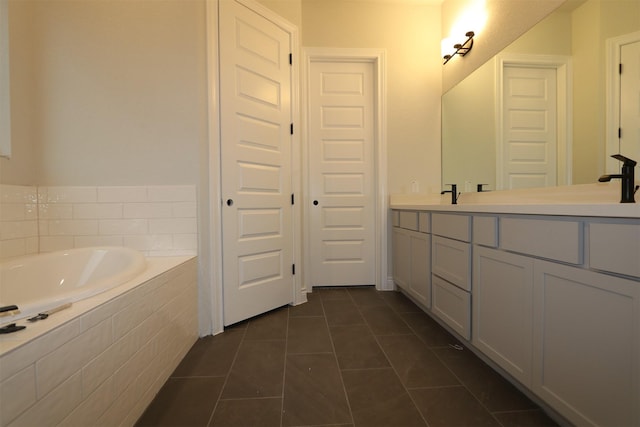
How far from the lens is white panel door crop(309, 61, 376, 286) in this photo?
2.72 metres

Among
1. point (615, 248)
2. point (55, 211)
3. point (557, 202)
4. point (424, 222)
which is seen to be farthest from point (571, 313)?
point (55, 211)

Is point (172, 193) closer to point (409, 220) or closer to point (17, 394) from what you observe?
point (17, 394)

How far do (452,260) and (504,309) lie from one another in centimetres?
43

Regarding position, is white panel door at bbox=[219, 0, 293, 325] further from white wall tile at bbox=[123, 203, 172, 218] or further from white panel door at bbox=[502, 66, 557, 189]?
white panel door at bbox=[502, 66, 557, 189]

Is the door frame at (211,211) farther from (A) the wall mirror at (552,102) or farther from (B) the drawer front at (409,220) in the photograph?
(A) the wall mirror at (552,102)

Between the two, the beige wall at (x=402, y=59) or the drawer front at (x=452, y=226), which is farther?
the beige wall at (x=402, y=59)

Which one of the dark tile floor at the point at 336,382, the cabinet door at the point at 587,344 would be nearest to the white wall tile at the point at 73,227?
the dark tile floor at the point at 336,382

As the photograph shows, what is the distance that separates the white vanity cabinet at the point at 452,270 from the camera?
1.47 metres

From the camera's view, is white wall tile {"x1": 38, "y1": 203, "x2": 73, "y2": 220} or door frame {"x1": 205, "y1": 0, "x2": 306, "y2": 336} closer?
white wall tile {"x1": 38, "y1": 203, "x2": 73, "y2": 220}

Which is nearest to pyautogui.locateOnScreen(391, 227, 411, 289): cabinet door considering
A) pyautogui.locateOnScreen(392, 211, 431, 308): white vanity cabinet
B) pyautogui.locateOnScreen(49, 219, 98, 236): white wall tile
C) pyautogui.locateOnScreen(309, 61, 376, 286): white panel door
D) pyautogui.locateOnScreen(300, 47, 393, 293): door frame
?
pyautogui.locateOnScreen(392, 211, 431, 308): white vanity cabinet

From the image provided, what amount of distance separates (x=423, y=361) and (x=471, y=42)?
2531 mm

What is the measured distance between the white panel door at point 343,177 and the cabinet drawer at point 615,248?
6.33ft

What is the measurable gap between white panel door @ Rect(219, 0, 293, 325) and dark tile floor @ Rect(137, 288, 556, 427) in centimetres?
32

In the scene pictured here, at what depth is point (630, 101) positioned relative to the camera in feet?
3.80
